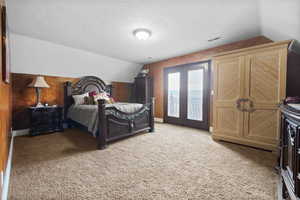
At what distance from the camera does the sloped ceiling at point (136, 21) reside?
199 centimetres

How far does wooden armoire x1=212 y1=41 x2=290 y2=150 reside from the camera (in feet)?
7.39

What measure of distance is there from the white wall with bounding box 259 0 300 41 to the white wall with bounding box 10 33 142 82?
4155 mm

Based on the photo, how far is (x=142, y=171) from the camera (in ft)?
5.82

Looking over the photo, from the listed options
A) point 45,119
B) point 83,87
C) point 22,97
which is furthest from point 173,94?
point 22,97

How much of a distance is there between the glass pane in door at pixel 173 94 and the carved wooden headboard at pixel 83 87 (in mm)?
2264

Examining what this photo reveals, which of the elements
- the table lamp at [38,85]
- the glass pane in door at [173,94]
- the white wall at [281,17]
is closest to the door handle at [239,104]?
the white wall at [281,17]

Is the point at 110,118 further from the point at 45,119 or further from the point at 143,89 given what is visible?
the point at 143,89

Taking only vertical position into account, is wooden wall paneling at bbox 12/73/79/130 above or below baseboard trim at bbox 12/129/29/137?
above

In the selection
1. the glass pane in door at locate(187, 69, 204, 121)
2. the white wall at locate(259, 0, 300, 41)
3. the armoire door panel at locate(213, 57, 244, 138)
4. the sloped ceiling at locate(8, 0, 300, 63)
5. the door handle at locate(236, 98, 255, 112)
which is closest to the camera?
the white wall at locate(259, 0, 300, 41)

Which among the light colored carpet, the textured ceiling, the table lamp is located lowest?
the light colored carpet

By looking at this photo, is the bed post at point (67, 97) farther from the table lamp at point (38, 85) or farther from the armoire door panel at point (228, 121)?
the armoire door panel at point (228, 121)

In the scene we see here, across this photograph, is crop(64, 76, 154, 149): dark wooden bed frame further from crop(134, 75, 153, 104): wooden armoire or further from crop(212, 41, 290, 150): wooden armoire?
crop(212, 41, 290, 150): wooden armoire

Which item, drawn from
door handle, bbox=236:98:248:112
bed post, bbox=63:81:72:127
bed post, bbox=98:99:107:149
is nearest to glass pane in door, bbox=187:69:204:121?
door handle, bbox=236:98:248:112

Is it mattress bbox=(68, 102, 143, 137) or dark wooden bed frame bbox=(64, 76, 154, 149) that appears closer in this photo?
dark wooden bed frame bbox=(64, 76, 154, 149)
